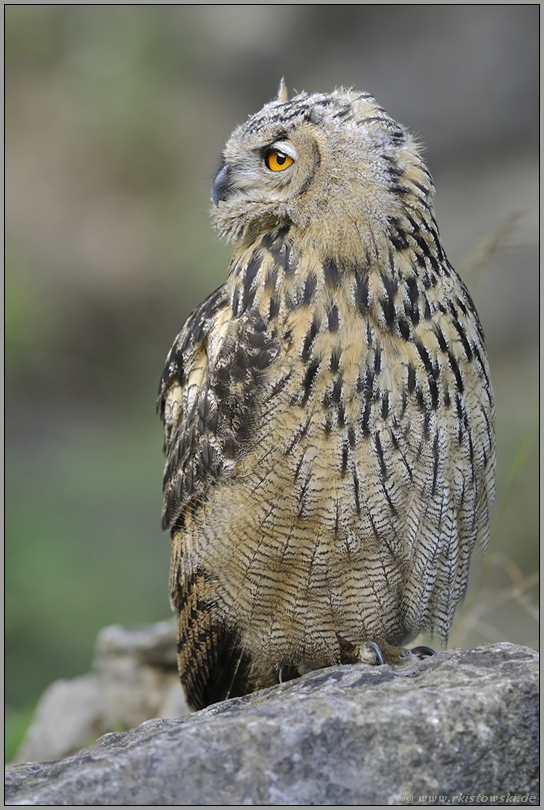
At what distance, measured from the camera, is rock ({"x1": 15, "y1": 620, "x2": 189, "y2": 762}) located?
2986mm

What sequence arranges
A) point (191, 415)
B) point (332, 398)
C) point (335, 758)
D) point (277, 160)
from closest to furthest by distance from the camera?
point (335, 758), point (332, 398), point (277, 160), point (191, 415)

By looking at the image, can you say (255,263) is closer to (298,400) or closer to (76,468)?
(298,400)

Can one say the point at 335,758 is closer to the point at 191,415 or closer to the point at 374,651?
the point at 374,651

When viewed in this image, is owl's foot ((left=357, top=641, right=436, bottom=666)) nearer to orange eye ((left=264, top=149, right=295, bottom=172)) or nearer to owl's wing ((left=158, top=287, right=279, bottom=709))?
owl's wing ((left=158, top=287, right=279, bottom=709))

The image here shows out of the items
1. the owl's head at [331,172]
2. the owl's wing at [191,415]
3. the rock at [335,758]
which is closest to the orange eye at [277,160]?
the owl's head at [331,172]

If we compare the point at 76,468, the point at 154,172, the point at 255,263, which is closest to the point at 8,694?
the point at 76,468

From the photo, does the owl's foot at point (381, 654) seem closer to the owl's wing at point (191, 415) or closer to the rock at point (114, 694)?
the owl's wing at point (191, 415)

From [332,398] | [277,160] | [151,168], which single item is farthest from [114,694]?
[151,168]

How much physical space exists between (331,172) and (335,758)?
1.21m

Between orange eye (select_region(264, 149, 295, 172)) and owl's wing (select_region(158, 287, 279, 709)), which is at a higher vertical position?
orange eye (select_region(264, 149, 295, 172))

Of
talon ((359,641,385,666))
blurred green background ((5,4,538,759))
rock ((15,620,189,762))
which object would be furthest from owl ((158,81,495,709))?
blurred green background ((5,4,538,759))

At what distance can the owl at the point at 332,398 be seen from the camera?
172 centimetres

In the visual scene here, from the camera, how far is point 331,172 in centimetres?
174

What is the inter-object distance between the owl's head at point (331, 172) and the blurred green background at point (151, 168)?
4508 millimetres
